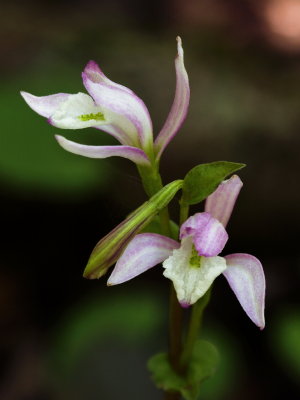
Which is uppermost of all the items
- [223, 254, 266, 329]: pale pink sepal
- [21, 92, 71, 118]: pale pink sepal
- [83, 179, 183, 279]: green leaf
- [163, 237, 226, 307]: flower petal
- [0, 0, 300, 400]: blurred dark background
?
[21, 92, 71, 118]: pale pink sepal

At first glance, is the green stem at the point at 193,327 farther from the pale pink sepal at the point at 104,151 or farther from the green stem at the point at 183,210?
the pale pink sepal at the point at 104,151

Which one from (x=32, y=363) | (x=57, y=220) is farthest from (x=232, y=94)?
(x=32, y=363)

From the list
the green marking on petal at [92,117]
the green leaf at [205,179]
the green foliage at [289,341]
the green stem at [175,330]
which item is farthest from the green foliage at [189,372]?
the green foliage at [289,341]

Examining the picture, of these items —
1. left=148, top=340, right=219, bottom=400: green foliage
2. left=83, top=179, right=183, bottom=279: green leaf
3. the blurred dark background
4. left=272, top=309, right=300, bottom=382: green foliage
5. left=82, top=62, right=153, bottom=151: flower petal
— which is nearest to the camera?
left=83, top=179, right=183, bottom=279: green leaf

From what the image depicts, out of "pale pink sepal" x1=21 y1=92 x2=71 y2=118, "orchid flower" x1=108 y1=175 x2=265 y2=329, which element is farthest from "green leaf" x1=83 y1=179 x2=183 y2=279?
"pale pink sepal" x1=21 y1=92 x2=71 y2=118

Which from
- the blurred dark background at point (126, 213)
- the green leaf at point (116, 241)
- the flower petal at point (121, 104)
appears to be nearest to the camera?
the green leaf at point (116, 241)

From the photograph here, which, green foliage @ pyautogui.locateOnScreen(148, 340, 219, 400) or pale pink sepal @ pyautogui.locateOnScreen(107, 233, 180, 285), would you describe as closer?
pale pink sepal @ pyautogui.locateOnScreen(107, 233, 180, 285)

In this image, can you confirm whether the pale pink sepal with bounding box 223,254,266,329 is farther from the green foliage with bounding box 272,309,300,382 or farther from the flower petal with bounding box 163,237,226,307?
the green foliage with bounding box 272,309,300,382

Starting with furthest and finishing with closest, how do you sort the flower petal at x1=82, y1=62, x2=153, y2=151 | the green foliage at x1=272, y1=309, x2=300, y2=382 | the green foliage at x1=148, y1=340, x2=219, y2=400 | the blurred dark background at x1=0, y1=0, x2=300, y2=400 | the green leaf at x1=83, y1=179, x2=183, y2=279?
the blurred dark background at x1=0, y1=0, x2=300, y2=400 < the green foliage at x1=272, y1=309, x2=300, y2=382 < the green foliage at x1=148, y1=340, x2=219, y2=400 < the flower petal at x1=82, y1=62, x2=153, y2=151 < the green leaf at x1=83, y1=179, x2=183, y2=279
